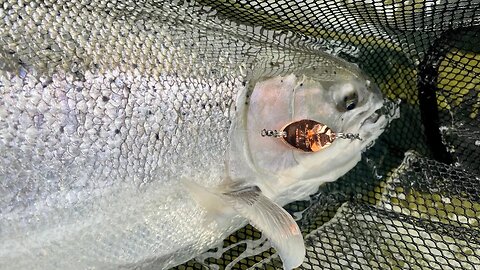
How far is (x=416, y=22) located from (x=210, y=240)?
0.72 meters

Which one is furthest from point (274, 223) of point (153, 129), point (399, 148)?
point (399, 148)

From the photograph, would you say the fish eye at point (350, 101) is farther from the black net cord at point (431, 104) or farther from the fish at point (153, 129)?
the black net cord at point (431, 104)

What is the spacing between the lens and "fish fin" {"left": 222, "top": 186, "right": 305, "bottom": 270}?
4.04ft

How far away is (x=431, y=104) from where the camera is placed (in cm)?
164

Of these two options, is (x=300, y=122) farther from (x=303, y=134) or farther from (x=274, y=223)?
(x=274, y=223)

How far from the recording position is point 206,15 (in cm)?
139

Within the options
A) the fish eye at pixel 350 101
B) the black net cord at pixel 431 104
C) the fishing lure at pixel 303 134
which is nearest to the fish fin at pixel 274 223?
the fishing lure at pixel 303 134

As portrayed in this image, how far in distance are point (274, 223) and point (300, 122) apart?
22 centimetres

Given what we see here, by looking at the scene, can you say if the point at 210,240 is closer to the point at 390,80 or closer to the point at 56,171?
the point at 56,171

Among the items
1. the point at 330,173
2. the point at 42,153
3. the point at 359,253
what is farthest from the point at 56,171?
the point at 359,253

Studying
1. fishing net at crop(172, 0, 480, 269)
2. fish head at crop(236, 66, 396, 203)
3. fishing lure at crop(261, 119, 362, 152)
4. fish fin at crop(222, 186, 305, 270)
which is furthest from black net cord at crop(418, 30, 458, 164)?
fish fin at crop(222, 186, 305, 270)

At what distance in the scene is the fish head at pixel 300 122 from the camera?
1297 millimetres

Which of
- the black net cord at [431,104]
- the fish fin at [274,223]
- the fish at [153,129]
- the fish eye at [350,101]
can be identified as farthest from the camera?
the black net cord at [431,104]

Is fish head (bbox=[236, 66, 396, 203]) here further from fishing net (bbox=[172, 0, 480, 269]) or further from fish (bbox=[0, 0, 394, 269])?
fishing net (bbox=[172, 0, 480, 269])
